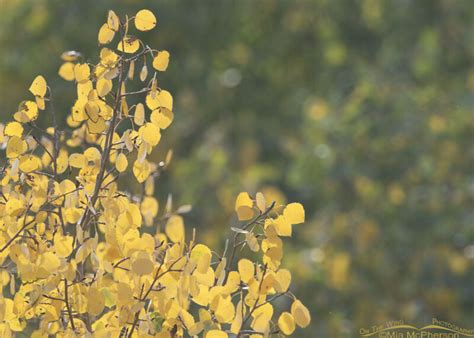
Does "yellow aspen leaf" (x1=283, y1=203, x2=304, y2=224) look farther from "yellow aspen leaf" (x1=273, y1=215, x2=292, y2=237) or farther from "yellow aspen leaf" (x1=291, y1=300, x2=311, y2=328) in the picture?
"yellow aspen leaf" (x1=291, y1=300, x2=311, y2=328)

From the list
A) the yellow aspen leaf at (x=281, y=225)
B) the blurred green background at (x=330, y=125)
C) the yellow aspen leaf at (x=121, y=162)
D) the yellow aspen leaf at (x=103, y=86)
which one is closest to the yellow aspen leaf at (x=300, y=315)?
the yellow aspen leaf at (x=281, y=225)

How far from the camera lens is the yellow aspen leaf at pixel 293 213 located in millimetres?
1666

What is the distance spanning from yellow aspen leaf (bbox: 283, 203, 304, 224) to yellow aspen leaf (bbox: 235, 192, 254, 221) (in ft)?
0.19

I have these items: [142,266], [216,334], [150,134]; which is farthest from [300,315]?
[150,134]

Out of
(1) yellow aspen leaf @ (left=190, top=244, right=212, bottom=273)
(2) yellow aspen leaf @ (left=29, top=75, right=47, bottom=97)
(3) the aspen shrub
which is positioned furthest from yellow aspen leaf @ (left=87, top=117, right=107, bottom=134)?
(1) yellow aspen leaf @ (left=190, top=244, right=212, bottom=273)

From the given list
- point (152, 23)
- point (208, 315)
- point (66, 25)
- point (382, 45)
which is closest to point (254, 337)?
point (208, 315)

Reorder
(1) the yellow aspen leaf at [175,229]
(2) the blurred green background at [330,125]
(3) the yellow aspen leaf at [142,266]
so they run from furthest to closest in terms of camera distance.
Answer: (2) the blurred green background at [330,125] → (1) the yellow aspen leaf at [175,229] → (3) the yellow aspen leaf at [142,266]

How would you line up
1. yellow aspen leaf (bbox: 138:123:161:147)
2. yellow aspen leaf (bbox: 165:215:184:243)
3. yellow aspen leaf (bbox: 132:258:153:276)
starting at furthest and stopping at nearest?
yellow aspen leaf (bbox: 165:215:184:243) < yellow aspen leaf (bbox: 138:123:161:147) < yellow aspen leaf (bbox: 132:258:153:276)

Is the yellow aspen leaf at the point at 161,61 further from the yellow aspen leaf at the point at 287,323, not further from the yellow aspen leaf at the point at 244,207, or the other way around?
the yellow aspen leaf at the point at 287,323

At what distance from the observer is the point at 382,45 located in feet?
26.9

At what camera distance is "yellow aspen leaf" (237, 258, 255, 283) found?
165 cm

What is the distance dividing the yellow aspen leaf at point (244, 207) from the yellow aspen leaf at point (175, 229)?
0.18m

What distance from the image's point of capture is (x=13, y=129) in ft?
5.68

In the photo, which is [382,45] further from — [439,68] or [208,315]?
[208,315]
